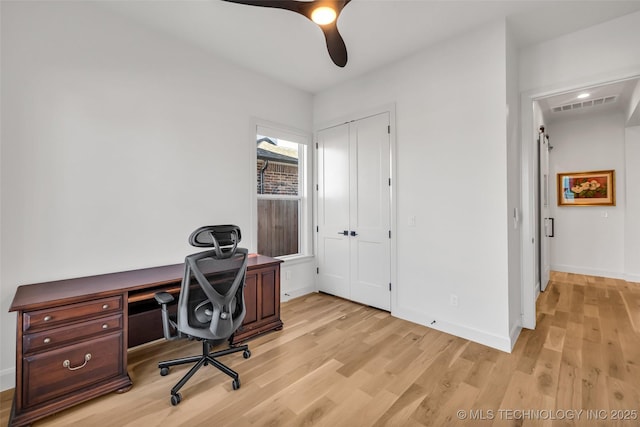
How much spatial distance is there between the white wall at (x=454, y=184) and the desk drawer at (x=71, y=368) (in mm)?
2689

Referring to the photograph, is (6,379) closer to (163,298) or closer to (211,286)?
(163,298)

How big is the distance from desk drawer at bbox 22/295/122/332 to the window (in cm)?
185

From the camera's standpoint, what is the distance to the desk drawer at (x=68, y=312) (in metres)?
1.66

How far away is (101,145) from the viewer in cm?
236

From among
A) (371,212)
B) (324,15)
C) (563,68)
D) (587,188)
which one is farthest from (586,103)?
(324,15)

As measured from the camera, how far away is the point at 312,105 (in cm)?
420

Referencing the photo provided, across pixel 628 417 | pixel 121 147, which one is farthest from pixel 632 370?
pixel 121 147

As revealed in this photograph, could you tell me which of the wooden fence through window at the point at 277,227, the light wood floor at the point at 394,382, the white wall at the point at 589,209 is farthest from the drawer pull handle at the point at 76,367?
the white wall at the point at 589,209

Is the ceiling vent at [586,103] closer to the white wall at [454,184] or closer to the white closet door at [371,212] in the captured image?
the white wall at [454,184]

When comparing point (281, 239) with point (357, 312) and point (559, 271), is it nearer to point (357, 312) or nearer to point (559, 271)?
point (357, 312)

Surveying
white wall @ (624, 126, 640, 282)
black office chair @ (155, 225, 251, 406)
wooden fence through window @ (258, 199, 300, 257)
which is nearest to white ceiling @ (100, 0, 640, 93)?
wooden fence through window @ (258, 199, 300, 257)

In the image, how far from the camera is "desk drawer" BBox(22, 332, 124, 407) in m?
1.66

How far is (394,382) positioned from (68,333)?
222 centimetres

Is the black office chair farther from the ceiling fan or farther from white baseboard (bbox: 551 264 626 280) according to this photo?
white baseboard (bbox: 551 264 626 280)
